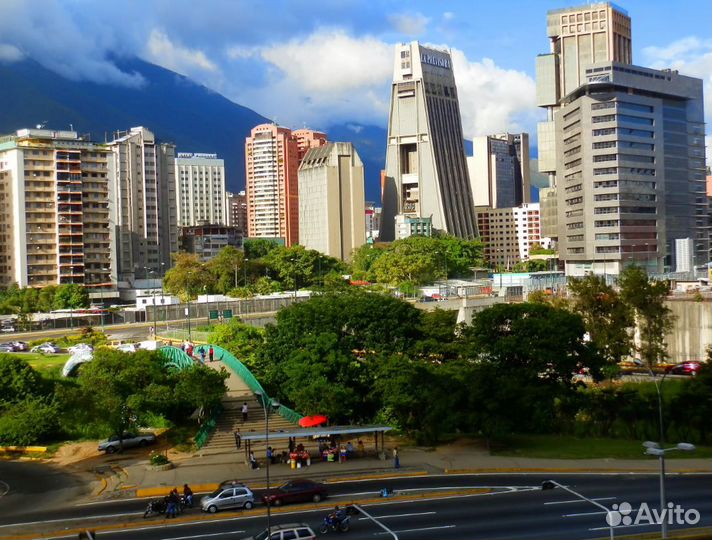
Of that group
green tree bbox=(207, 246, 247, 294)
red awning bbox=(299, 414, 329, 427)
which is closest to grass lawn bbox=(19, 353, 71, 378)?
red awning bbox=(299, 414, 329, 427)

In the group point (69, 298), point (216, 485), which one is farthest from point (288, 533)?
point (69, 298)

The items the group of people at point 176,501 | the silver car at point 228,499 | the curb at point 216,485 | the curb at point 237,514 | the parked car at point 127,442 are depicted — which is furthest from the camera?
the parked car at point 127,442

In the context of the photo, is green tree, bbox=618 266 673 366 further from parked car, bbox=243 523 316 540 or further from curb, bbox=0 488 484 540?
parked car, bbox=243 523 316 540

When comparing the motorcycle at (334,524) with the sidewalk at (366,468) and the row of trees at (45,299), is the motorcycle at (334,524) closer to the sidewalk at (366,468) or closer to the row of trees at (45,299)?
the sidewalk at (366,468)

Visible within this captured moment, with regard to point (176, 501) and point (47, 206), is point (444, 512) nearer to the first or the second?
point (176, 501)

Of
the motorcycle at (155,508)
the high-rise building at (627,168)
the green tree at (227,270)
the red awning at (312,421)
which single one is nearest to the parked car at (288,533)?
the motorcycle at (155,508)

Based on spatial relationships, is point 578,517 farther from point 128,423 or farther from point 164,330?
point 164,330
